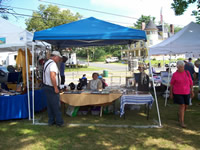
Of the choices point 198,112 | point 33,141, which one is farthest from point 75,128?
point 198,112

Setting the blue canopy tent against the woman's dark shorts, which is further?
the blue canopy tent

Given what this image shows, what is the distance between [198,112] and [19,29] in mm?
5431

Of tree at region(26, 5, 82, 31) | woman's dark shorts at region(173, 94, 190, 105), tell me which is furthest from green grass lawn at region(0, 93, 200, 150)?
tree at region(26, 5, 82, 31)

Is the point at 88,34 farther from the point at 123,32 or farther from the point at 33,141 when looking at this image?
the point at 33,141

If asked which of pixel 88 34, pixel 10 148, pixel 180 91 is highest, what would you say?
pixel 88 34

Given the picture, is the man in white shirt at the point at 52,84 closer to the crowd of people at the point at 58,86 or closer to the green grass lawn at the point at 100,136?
the crowd of people at the point at 58,86

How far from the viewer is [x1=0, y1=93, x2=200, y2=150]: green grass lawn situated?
3.54m

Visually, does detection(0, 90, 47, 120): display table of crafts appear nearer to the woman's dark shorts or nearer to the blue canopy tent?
the blue canopy tent

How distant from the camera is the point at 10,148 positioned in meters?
3.46

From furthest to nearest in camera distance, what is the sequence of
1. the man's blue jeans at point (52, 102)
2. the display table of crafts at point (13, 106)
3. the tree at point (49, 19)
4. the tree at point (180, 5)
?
the tree at point (49, 19)
the tree at point (180, 5)
the display table of crafts at point (13, 106)
the man's blue jeans at point (52, 102)

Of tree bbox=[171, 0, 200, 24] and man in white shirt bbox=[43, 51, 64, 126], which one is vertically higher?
tree bbox=[171, 0, 200, 24]

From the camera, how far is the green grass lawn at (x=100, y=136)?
11.6ft

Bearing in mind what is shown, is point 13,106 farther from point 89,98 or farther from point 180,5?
point 180,5

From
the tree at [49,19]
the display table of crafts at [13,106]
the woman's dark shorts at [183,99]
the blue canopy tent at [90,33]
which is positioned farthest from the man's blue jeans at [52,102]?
the tree at [49,19]
